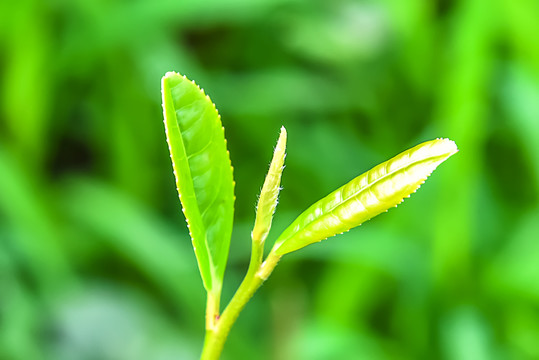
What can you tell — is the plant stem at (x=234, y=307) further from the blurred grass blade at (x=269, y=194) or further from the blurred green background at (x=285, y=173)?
the blurred green background at (x=285, y=173)

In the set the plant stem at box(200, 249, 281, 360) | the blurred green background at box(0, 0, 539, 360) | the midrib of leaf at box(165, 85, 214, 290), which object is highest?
the blurred green background at box(0, 0, 539, 360)

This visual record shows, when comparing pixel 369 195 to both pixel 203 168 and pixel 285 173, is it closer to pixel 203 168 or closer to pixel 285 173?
pixel 203 168

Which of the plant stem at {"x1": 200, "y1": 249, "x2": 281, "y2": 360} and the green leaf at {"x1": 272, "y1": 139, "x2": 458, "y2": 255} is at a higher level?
the green leaf at {"x1": 272, "y1": 139, "x2": 458, "y2": 255}

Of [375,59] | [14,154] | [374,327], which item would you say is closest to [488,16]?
[375,59]

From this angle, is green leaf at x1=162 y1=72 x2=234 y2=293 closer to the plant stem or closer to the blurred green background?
the plant stem

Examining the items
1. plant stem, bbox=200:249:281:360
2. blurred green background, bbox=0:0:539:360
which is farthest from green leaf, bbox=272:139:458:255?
blurred green background, bbox=0:0:539:360

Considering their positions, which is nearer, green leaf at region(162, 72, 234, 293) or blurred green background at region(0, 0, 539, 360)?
green leaf at region(162, 72, 234, 293)

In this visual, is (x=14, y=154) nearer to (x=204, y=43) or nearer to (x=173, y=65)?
(x=173, y=65)

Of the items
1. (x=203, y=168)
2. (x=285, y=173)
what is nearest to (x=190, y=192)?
(x=203, y=168)
